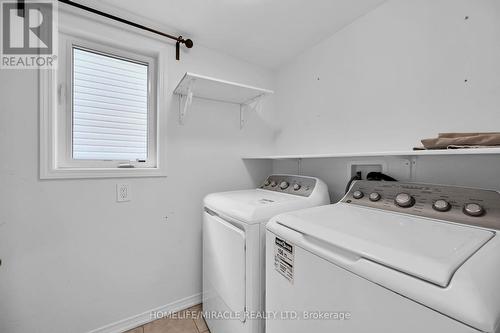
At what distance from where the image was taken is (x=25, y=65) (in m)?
1.23

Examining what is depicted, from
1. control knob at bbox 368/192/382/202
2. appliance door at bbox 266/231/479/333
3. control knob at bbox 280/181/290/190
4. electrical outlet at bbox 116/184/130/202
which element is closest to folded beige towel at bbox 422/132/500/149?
control knob at bbox 368/192/382/202

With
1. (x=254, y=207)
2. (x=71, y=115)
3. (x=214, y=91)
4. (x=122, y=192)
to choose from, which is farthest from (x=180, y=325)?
(x=214, y=91)

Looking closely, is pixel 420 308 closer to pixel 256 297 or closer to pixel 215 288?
pixel 256 297

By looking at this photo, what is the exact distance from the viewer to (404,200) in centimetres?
100

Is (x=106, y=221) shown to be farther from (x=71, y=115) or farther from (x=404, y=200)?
(x=404, y=200)

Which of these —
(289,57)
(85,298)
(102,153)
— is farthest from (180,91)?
(85,298)

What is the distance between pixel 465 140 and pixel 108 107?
82.4 inches

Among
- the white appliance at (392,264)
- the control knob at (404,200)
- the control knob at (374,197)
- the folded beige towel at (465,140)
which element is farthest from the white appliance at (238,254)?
the folded beige towel at (465,140)

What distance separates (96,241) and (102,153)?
624 mm

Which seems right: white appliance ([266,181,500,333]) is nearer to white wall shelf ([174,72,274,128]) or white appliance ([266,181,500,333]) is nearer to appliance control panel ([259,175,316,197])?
appliance control panel ([259,175,316,197])

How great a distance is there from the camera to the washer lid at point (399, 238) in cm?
53

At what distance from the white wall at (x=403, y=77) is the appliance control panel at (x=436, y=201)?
34cm

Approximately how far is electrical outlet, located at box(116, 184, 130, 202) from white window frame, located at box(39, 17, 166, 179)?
0.26 feet

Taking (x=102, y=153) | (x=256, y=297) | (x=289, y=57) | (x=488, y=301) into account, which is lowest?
(x=256, y=297)
